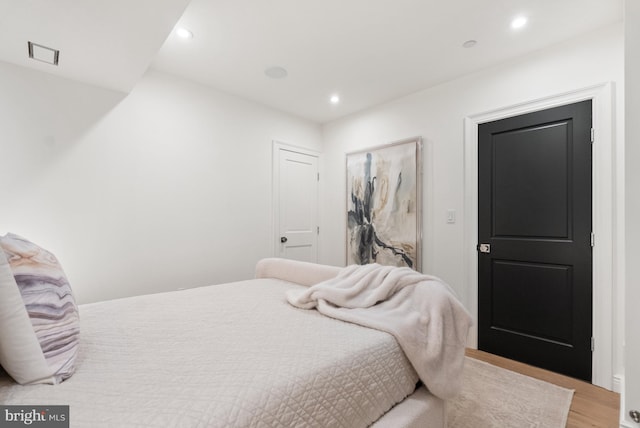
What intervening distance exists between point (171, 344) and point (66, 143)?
6.83 feet

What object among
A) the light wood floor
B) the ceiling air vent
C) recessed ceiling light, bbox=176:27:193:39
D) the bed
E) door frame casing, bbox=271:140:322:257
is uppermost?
recessed ceiling light, bbox=176:27:193:39

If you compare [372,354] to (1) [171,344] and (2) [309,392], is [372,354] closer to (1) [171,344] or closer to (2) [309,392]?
(2) [309,392]

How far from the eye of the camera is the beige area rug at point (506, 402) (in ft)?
5.61

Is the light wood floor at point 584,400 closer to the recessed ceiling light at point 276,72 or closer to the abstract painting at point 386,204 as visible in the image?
the abstract painting at point 386,204

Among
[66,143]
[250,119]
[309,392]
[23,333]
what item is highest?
[250,119]

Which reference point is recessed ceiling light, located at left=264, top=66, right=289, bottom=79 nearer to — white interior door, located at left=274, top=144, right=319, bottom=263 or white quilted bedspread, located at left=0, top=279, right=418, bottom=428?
white interior door, located at left=274, top=144, right=319, bottom=263

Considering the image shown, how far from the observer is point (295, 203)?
386cm

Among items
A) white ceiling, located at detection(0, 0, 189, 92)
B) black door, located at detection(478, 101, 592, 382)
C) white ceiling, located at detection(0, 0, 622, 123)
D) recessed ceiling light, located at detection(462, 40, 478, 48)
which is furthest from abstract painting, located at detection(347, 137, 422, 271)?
white ceiling, located at detection(0, 0, 189, 92)

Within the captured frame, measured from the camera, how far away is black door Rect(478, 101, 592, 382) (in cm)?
221

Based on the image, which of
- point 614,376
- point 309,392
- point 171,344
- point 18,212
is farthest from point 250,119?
point 614,376

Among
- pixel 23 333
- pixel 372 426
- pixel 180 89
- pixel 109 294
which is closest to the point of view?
pixel 23 333

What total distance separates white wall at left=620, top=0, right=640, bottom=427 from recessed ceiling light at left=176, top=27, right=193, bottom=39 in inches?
99.7

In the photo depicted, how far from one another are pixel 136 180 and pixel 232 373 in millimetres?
2317

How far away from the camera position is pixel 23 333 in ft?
2.76
